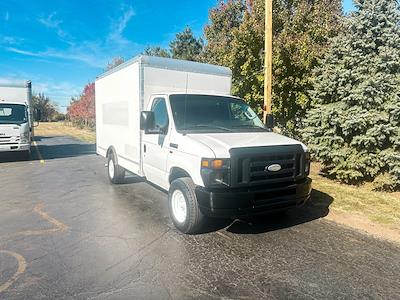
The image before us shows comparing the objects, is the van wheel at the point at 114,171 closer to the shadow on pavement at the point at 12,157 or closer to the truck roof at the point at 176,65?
the truck roof at the point at 176,65

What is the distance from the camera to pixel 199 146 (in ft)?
15.9

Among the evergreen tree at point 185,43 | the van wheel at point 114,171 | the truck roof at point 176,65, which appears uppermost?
the evergreen tree at point 185,43

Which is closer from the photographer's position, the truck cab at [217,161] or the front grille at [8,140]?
the truck cab at [217,161]

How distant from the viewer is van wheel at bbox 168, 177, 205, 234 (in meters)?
4.99

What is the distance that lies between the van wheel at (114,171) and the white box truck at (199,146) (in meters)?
0.31

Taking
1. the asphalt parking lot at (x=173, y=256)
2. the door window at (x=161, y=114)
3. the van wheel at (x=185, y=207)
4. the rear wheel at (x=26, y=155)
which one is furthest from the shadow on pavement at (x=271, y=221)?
the rear wheel at (x=26, y=155)

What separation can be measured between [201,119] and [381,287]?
3678 mm

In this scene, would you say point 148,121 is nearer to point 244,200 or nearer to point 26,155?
point 244,200

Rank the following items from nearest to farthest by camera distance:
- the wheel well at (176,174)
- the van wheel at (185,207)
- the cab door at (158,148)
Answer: the van wheel at (185,207)
the wheel well at (176,174)
the cab door at (158,148)

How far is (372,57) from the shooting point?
8828 mm

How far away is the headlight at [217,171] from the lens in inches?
182

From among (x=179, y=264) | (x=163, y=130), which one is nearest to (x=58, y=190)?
(x=163, y=130)

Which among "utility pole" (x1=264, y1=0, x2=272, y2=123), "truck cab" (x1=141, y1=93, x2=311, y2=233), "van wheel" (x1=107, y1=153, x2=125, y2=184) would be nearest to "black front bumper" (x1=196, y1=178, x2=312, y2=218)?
"truck cab" (x1=141, y1=93, x2=311, y2=233)

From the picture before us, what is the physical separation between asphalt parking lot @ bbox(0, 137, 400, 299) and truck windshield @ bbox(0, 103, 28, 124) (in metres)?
7.90
